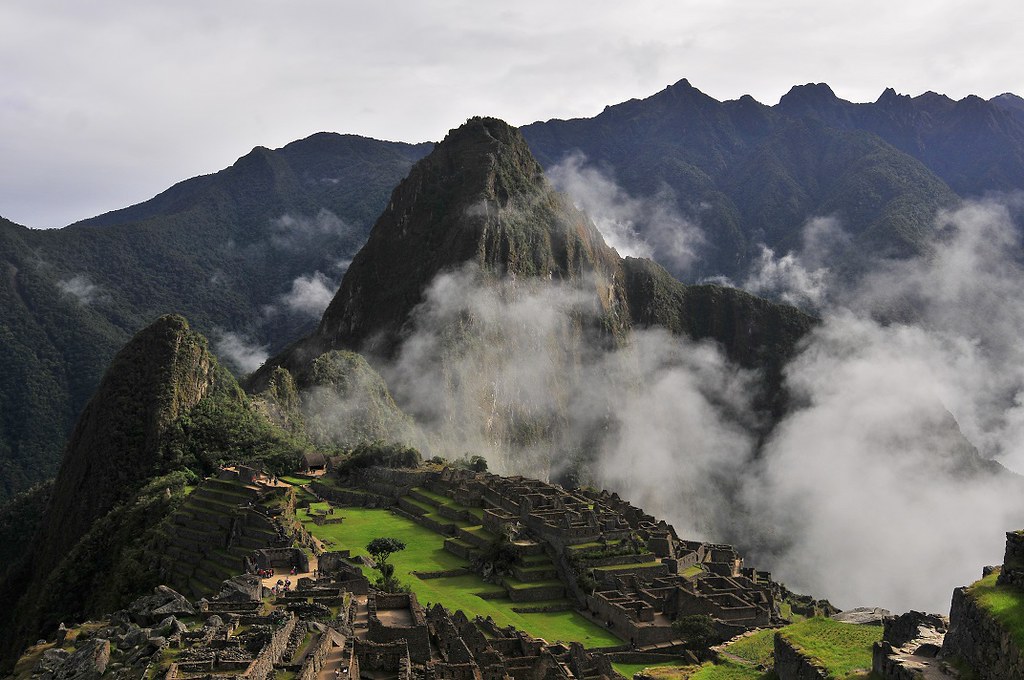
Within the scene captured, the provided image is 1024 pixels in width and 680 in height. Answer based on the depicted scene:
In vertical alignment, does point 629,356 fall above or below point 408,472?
above

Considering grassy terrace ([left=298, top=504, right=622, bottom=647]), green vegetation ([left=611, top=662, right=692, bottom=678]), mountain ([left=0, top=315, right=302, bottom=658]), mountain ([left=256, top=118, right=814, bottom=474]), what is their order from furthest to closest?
mountain ([left=256, top=118, right=814, bottom=474]) < mountain ([left=0, top=315, right=302, bottom=658]) < grassy terrace ([left=298, top=504, right=622, bottom=647]) < green vegetation ([left=611, top=662, right=692, bottom=678])

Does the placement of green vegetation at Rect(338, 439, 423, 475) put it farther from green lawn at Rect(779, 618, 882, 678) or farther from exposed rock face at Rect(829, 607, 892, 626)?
green lawn at Rect(779, 618, 882, 678)

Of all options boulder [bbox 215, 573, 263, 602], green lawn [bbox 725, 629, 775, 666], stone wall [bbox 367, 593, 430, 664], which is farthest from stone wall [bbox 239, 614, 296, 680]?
green lawn [bbox 725, 629, 775, 666]

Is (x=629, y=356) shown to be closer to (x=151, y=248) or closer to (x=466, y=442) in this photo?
(x=466, y=442)

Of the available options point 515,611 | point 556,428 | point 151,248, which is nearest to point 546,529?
point 515,611

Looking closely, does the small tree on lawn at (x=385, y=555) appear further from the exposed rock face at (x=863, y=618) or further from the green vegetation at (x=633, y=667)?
the exposed rock face at (x=863, y=618)

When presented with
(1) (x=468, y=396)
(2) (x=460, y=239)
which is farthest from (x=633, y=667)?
(2) (x=460, y=239)

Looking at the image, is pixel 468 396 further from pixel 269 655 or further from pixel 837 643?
pixel 269 655
